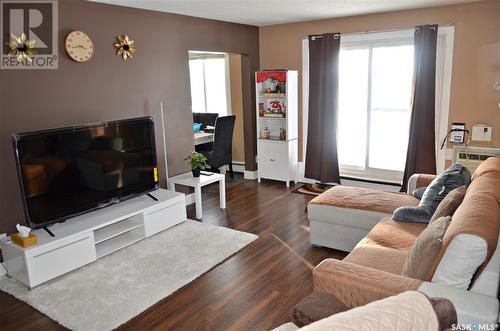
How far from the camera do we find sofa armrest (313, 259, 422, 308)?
1.99 m

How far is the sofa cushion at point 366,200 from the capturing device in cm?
354

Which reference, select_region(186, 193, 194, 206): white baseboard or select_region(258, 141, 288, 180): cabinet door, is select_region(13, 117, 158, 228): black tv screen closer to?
select_region(186, 193, 194, 206): white baseboard

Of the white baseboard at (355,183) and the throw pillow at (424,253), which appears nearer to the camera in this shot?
the throw pillow at (424,253)

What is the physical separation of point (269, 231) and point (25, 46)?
A: 2.85 meters

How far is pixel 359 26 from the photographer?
5.27 meters

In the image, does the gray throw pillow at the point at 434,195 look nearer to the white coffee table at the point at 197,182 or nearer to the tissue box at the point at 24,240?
the white coffee table at the point at 197,182

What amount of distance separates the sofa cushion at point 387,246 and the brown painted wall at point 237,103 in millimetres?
3881

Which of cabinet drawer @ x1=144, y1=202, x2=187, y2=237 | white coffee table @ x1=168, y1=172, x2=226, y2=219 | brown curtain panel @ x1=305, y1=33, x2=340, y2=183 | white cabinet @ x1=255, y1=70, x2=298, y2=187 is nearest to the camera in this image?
cabinet drawer @ x1=144, y1=202, x2=187, y2=237

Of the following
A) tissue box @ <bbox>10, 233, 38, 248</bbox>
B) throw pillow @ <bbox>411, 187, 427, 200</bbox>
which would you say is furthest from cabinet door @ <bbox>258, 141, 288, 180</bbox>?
tissue box @ <bbox>10, 233, 38, 248</bbox>

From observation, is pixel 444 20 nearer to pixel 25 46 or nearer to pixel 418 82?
pixel 418 82

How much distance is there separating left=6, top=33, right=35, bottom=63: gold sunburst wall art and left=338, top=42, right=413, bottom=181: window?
384 cm

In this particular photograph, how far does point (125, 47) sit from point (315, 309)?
344cm

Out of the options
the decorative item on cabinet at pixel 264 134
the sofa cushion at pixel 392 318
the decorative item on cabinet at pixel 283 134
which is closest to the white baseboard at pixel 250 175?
the decorative item on cabinet at pixel 264 134

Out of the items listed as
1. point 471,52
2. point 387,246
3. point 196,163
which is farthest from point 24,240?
point 471,52
